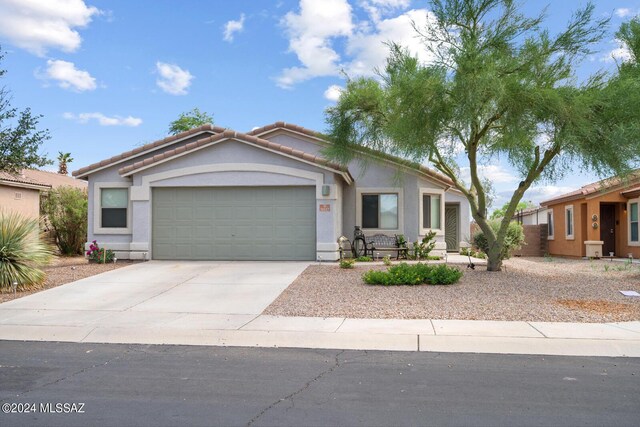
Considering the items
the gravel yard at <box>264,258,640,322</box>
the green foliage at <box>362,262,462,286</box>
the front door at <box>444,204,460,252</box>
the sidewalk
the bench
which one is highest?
the front door at <box>444,204,460,252</box>

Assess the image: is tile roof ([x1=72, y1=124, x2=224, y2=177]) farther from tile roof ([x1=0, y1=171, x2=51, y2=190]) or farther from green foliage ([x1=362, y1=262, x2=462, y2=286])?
green foliage ([x1=362, y1=262, x2=462, y2=286])

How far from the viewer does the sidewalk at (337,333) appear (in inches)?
294

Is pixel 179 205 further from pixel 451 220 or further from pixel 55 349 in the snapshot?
pixel 451 220

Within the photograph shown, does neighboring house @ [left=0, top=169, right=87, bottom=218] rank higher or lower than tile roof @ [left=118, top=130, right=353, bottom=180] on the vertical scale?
lower

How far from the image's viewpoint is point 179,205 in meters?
17.4

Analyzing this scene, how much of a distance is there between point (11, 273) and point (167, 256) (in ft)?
19.0

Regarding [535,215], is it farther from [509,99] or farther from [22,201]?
[22,201]

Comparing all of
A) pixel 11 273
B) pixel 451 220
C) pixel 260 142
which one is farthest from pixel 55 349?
pixel 451 220

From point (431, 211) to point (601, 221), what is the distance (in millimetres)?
8013

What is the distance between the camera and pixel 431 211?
65.7 ft

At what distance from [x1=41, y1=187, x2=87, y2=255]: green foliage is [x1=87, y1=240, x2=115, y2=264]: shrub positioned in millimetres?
→ 5793

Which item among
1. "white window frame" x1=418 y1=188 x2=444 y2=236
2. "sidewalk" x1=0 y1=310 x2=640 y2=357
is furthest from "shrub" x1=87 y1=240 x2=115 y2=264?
"white window frame" x1=418 y1=188 x2=444 y2=236

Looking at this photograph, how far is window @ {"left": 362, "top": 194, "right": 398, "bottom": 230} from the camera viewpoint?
1923cm

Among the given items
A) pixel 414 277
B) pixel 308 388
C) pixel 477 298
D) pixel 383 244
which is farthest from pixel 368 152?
pixel 308 388
